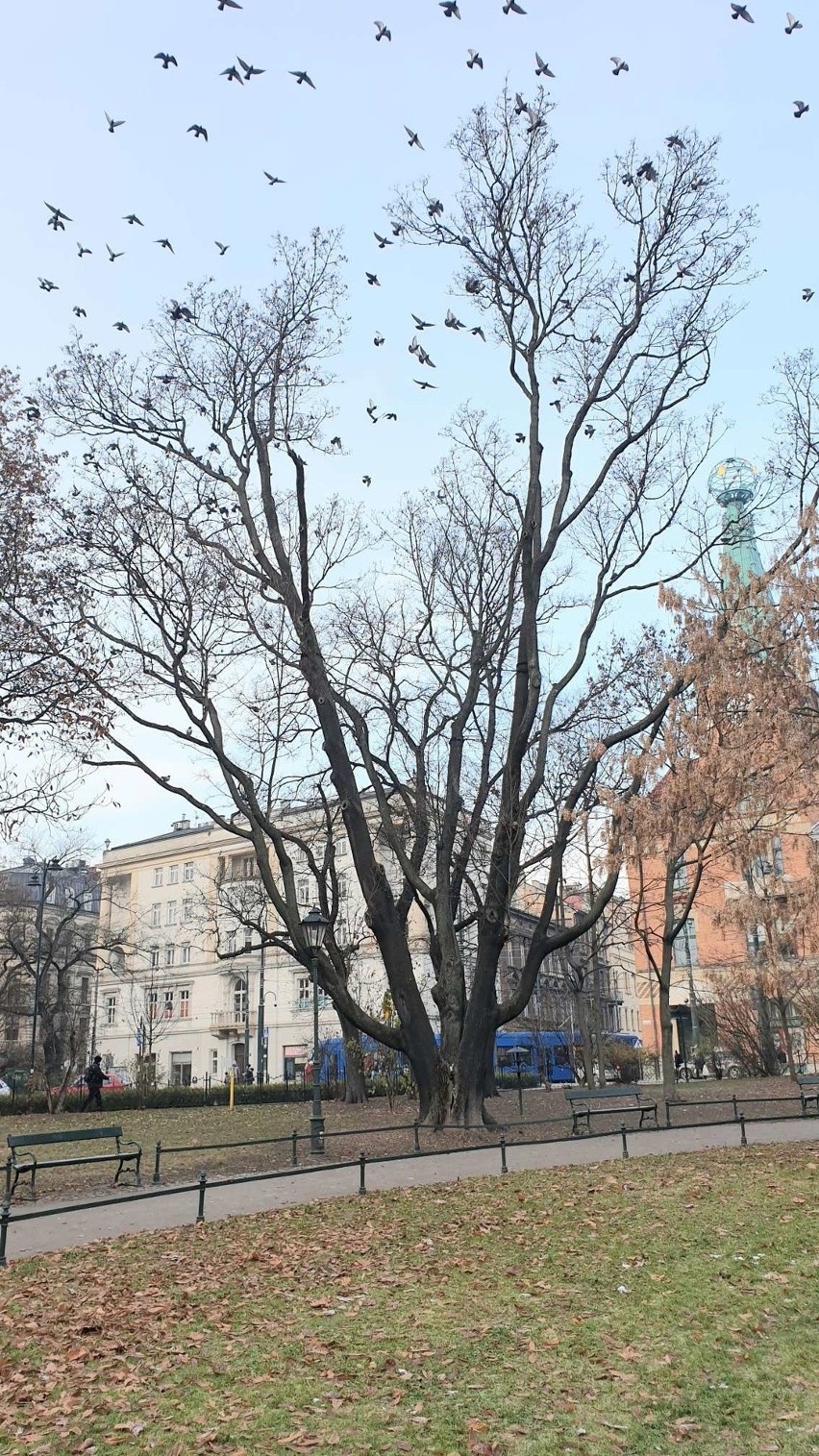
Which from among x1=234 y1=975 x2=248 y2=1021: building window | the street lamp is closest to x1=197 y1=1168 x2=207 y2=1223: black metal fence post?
the street lamp

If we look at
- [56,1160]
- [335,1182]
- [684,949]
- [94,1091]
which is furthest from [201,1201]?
[684,949]

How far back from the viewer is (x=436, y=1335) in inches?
275

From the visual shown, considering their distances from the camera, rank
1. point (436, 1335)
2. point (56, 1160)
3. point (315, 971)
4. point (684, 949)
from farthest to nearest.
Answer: point (684, 949)
point (315, 971)
point (56, 1160)
point (436, 1335)

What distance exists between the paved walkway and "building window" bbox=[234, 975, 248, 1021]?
50.2 m

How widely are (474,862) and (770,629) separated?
12825 mm

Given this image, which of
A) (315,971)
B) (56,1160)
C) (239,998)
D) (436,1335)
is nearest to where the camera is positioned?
(436,1335)

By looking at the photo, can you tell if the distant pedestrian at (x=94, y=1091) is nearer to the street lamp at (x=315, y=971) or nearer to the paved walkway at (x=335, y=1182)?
the street lamp at (x=315, y=971)

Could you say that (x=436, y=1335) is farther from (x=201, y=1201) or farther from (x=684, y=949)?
(x=684, y=949)

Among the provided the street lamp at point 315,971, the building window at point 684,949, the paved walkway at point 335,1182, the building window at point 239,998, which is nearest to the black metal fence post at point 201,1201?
the paved walkway at point 335,1182

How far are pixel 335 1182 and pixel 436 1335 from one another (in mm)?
7419

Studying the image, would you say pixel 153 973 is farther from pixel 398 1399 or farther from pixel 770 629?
pixel 398 1399

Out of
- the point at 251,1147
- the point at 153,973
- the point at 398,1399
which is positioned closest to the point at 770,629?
the point at 398,1399

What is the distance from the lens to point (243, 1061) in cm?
6531

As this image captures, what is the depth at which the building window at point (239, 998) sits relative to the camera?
6565cm
